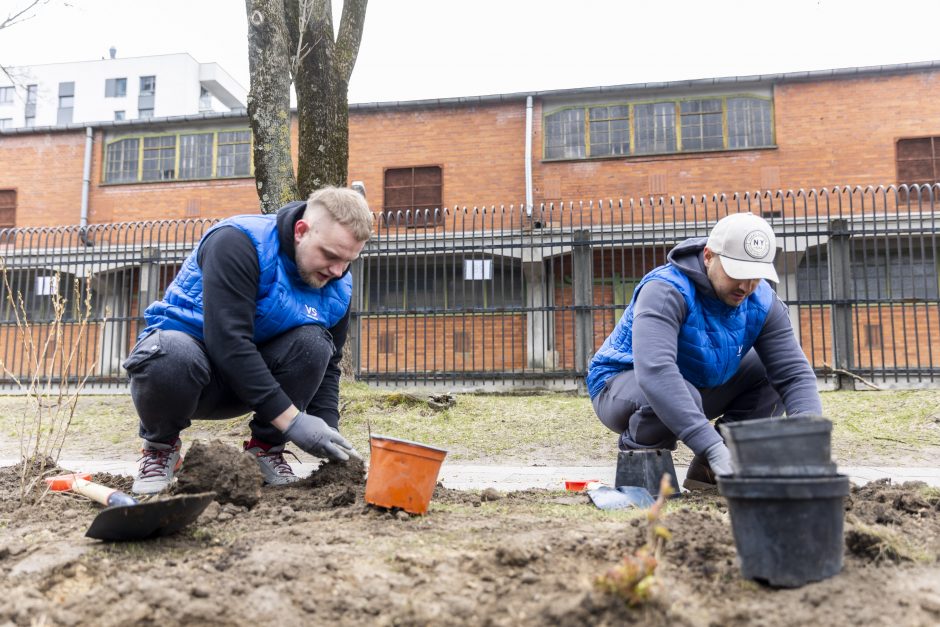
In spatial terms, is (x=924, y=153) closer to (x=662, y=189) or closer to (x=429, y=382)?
(x=662, y=189)

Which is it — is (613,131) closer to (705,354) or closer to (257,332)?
A: (705,354)

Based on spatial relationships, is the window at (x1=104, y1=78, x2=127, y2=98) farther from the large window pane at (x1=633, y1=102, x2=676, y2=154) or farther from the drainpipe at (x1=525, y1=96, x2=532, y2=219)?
the large window pane at (x1=633, y1=102, x2=676, y2=154)

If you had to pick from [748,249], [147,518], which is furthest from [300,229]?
[748,249]

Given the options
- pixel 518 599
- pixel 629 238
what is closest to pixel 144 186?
pixel 629 238

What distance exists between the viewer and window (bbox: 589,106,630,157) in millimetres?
16484

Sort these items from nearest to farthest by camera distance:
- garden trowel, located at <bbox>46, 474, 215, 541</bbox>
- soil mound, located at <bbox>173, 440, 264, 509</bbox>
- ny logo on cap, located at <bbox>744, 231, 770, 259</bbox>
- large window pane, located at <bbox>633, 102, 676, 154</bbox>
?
garden trowel, located at <bbox>46, 474, 215, 541</bbox>
soil mound, located at <bbox>173, 440, 264, 509</bbox>
ny logo on cap, located at <bbox>744, 231, 770, 259</bbox>
large window pane, located at <bbox>633, 102, 676, 154</bbox>

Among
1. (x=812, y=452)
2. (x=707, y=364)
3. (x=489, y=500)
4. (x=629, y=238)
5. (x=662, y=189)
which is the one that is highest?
(x=662, y=189)

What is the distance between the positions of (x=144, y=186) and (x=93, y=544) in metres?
17.8

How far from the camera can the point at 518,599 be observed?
1684mm

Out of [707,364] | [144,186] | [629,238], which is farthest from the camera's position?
[144,186]

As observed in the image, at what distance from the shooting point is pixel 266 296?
317cm

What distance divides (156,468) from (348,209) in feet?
4.73

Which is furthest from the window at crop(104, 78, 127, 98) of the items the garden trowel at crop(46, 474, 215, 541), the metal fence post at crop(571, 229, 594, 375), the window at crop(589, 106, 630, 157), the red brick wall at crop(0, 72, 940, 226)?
the garden trowel at crop(46, 474, 215, 541)

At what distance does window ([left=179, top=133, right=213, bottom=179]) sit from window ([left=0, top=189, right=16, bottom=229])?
469 cm
